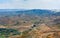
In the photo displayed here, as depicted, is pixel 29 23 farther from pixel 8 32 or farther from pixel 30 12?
pixel 8 32

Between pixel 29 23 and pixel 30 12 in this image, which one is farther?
pixel 30 12

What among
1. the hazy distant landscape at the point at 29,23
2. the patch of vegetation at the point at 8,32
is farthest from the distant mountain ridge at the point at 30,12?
the patch of vegetation at the point at 8,32

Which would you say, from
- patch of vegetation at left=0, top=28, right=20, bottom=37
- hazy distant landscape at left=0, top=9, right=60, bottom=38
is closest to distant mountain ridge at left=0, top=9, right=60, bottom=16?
hazy distant landscape at left=0, top=9, right=60, bottom=38

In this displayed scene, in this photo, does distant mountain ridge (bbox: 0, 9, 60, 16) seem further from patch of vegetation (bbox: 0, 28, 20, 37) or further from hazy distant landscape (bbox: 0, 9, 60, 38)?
patch of vegetation (bbox: 0, 28, 20, 37)

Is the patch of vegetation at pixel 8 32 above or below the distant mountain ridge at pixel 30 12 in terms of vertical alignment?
below

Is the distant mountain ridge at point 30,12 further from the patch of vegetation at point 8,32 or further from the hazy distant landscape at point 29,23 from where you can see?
the patch of vegetation at point 8,32

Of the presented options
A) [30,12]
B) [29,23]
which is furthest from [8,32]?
[30,12]

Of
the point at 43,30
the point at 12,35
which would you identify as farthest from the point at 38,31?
the point at 12,35

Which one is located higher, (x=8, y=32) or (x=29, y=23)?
(x=29, y=23)

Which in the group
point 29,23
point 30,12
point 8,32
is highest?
point 30,12
